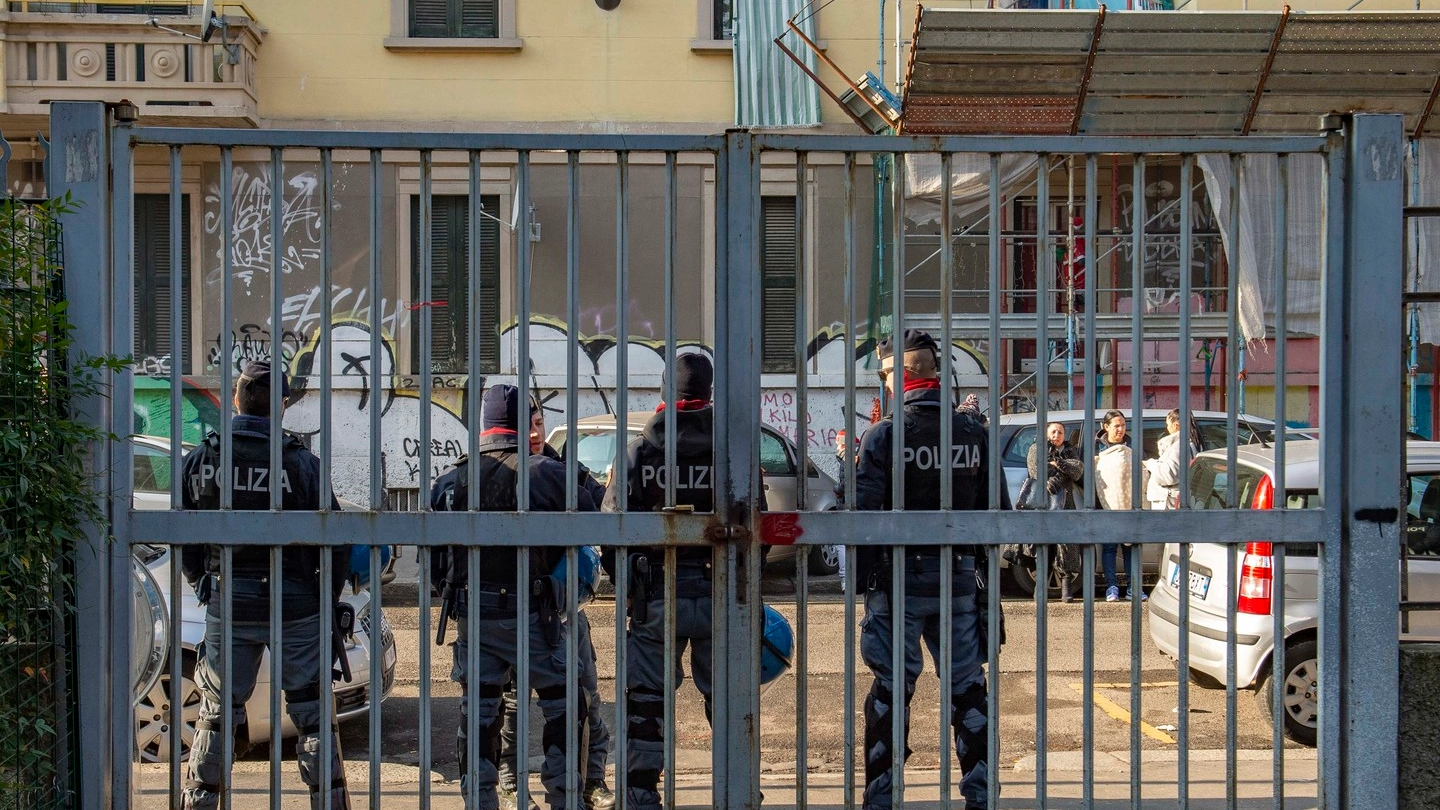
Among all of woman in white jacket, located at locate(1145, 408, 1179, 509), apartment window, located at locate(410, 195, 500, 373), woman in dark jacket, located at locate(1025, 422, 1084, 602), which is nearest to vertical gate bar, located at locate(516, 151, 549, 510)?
woman in white jacket, located at locate(1145, 408, 1179, 509)

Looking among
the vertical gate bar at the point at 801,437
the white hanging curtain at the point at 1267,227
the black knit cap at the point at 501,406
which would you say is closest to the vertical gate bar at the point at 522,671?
the vertical gate bar at the point at 801,437

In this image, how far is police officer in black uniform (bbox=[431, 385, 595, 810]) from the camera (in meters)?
4.46

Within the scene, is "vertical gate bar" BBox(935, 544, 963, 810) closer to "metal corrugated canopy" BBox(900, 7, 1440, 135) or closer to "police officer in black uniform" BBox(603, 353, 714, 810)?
"police officer in black uniform" BBox(603, 353, 714, 810)

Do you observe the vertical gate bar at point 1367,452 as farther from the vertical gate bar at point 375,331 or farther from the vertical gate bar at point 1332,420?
the vertical gate bar at point 375,331

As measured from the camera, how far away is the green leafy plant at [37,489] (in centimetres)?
338

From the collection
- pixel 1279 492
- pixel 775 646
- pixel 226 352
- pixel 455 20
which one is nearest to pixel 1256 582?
pixel 1279 492

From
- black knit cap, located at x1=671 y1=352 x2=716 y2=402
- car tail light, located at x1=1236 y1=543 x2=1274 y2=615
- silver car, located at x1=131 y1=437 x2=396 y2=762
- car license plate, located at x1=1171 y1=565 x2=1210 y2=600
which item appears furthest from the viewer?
car license plate, located at x1=1171 y1=565 x2=1210 y2=600

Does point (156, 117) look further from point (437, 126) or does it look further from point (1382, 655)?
point (1382, 655)

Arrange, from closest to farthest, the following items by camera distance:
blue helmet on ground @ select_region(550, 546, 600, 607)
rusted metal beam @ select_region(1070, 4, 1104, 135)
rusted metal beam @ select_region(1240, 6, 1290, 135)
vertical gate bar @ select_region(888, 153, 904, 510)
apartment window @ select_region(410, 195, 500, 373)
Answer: vertical gate bar @ select_region(888, 153, 904, 510)
blue helmet on ground @ select_region(550, 546, 600, 607)
rusted metal beam @ select_region(1070, 4, 1104, 135)
rusted metal beam @ select_region(1240, 6, 1290, 135)
apartment window @ select_region(410, 195, 500, 373)

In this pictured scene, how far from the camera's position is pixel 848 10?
17.3 metres

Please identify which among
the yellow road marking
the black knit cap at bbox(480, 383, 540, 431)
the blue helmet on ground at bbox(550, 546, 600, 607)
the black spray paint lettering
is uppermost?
the black knit cap at bbox(480, 383, 540, 431)

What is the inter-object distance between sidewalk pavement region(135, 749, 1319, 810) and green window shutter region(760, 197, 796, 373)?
402 centimetres

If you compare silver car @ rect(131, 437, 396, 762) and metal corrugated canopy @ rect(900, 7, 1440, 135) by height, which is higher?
metal corrugated canopy @ rect(900, 7, 1440, 135)

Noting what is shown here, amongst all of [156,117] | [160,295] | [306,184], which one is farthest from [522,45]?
[160,295]
